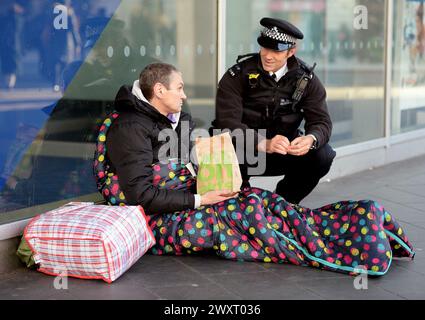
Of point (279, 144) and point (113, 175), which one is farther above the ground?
point (279, 144)

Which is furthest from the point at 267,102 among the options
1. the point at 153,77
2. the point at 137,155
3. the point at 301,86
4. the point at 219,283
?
the point at 219,283

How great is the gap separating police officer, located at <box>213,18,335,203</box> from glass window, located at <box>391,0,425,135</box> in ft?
12.1

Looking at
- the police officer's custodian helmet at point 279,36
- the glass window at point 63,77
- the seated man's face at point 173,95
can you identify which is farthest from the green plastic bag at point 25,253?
the police officer's custodian helmet at point 279,36

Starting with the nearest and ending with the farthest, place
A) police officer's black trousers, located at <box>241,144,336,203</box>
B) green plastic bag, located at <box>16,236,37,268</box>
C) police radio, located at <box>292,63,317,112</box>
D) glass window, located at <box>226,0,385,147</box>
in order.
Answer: green plastic bag, located at <box>16,236,37,268</box>, police radio, located at <box>292,63,317,112</box>, police officer's black trousers, located at <box>241,144,336,203</box>, glass window, located at <box>226,0,385,147</box>

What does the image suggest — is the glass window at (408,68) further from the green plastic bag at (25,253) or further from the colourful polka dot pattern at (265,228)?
the green plastic bag at (25,253)

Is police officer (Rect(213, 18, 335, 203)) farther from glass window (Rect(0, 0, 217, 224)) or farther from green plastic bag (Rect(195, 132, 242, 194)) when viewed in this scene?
glass window (Rect(0, 0, 217, 224))

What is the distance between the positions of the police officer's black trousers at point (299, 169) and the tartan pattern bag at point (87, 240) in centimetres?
145

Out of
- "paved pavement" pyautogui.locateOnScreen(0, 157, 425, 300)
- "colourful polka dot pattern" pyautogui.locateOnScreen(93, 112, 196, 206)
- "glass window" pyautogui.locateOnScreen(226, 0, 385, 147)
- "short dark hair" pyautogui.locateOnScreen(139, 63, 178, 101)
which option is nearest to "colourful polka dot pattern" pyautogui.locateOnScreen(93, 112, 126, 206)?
"colourful polka dot pattern" pyautogui.locateOnScreen(93, 112, 196, 206)

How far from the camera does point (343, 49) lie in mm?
7883

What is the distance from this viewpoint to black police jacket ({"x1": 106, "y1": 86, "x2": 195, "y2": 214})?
173 inches

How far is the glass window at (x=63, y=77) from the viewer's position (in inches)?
179

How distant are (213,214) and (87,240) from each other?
0.81m

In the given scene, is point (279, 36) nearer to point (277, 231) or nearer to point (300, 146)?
point (300, 146)

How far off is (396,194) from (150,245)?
9.78 feet
